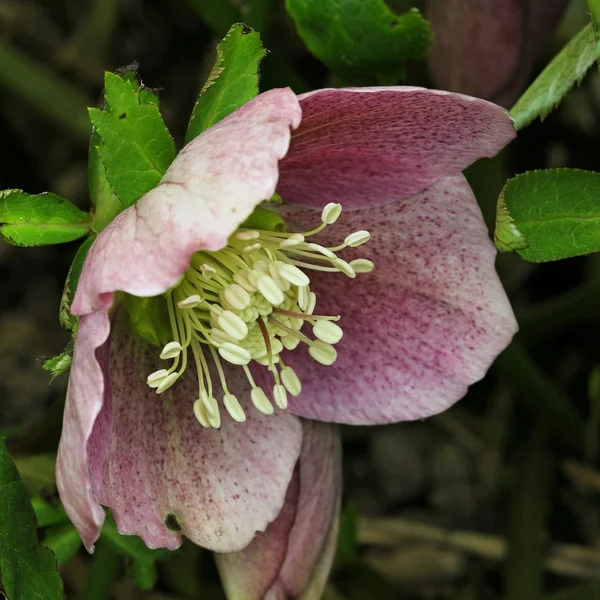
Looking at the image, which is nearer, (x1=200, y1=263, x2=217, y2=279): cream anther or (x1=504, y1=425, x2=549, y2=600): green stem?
(x1=200, y1=263, x2=217, y2=279): cream anther

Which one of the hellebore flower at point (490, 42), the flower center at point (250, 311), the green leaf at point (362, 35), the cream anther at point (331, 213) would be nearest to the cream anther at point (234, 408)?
the flower center at point (250, 311)

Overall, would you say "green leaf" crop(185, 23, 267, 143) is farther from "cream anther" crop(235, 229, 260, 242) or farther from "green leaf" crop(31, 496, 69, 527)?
"green leaf" crop(31, 496, 69, 527)

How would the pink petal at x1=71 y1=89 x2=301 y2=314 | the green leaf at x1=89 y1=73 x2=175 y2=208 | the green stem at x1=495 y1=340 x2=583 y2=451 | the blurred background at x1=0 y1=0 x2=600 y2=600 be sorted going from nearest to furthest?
the pink petal at x1=71 y1=89 x2=301 y2=314 < the green leaf at x1=89 y1=73 x2=175 y2=208 < the green stem at x1=495 y1=340 x2=583 y2=451 < the blurred background at x1=0 y1=0 x2=600 y2=600

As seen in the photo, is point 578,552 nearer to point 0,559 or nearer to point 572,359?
point 572,359

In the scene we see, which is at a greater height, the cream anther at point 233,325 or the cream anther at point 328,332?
the cream anther at point 233,325

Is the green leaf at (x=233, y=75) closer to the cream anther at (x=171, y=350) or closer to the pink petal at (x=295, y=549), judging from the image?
the cream anther at (x=171, y=350)

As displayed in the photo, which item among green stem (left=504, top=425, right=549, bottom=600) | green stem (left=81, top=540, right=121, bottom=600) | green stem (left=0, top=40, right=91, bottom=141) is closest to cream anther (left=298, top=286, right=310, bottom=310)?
green stem (left=81, top=540, right=121, bottom=600)
